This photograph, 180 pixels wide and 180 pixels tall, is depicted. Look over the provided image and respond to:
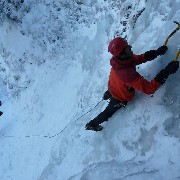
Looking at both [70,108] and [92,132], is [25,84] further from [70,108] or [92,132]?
[92,132]

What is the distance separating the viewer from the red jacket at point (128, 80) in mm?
5191

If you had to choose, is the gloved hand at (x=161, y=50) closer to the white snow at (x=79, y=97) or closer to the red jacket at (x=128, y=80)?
the white snow at (x=79, y=97)

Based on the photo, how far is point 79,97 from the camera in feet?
31.4

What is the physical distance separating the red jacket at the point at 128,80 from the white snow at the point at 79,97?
40 cm

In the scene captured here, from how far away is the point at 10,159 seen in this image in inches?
428

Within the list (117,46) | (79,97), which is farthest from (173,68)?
(79,97)

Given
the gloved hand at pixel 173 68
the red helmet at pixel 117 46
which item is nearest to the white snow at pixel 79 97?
the gloved hand at pixel 173 68

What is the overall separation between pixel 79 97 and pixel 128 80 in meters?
4.40

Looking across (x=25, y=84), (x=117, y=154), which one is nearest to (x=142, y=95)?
(x=117, y=154)

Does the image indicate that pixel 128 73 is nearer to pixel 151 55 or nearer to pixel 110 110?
pixel 151 55

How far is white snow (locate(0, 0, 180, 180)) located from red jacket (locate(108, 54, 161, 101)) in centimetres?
40

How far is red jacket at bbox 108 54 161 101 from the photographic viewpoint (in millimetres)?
5191

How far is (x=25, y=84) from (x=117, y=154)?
787 cm

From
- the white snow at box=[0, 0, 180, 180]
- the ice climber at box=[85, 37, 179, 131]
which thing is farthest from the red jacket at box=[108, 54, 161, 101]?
the white snow at box=[0, 0, 180, 180]
